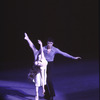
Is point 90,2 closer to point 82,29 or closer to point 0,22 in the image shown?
point 82,29

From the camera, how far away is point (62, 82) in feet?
25.5

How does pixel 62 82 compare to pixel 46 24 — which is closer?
pixel 62 82

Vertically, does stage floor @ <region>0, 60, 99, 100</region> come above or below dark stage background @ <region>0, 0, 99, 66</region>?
below

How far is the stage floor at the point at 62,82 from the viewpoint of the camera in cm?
619

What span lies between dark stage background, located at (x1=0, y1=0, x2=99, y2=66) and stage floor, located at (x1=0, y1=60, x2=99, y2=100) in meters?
1.62

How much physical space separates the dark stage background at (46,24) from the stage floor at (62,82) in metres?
1.62

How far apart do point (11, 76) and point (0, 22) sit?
4.03 meters

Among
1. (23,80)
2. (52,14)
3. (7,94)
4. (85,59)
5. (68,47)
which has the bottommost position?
(7,94)

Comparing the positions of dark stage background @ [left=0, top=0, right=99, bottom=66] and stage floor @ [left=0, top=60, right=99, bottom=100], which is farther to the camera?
dark stage background @ [left=0, top=0, right=99, bottom=66]

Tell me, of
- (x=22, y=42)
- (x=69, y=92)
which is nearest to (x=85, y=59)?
(x=22, y=42)

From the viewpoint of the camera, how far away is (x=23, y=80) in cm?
808

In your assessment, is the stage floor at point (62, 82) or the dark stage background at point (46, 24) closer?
the stage floor at point (62, 82)

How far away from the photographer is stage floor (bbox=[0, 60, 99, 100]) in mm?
6188

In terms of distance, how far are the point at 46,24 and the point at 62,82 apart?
498cm
